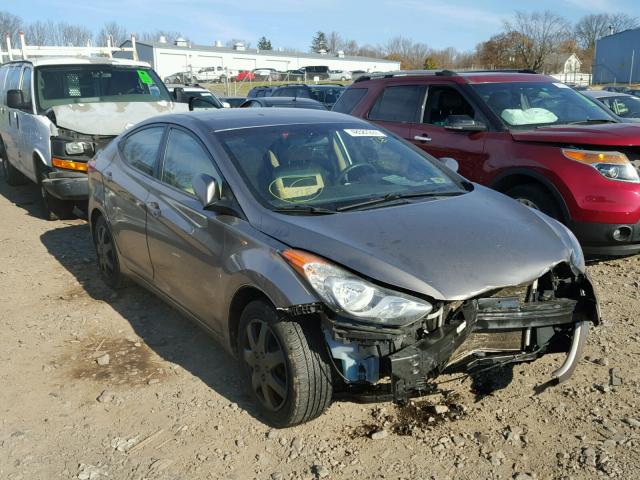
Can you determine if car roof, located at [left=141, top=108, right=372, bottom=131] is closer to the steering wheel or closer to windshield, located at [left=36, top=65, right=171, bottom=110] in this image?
the steering wheel

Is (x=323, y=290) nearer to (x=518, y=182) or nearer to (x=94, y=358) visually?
(x=94, y=358)

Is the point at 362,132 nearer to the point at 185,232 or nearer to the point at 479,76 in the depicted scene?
the point at 185,232

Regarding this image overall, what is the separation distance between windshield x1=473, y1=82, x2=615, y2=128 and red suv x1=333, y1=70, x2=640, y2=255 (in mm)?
12

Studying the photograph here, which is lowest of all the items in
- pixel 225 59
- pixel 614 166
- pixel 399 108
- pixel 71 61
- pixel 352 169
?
pixel 614 166

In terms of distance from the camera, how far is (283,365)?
322 centimetres

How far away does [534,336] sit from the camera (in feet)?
10.7

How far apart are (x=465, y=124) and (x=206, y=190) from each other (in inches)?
139

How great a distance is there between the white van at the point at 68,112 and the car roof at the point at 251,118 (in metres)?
3.38

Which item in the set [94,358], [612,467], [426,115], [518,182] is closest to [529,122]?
[518,182]

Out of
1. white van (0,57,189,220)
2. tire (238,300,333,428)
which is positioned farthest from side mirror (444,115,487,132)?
white van (0,57,189,220)

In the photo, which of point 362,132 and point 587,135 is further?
point 587,135

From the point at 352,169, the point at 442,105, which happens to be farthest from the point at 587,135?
the point at 352,169

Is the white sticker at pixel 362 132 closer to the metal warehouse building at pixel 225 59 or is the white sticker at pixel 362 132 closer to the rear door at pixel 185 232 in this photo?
the rear door at pixel 185 232

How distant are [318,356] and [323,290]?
1.19ft
